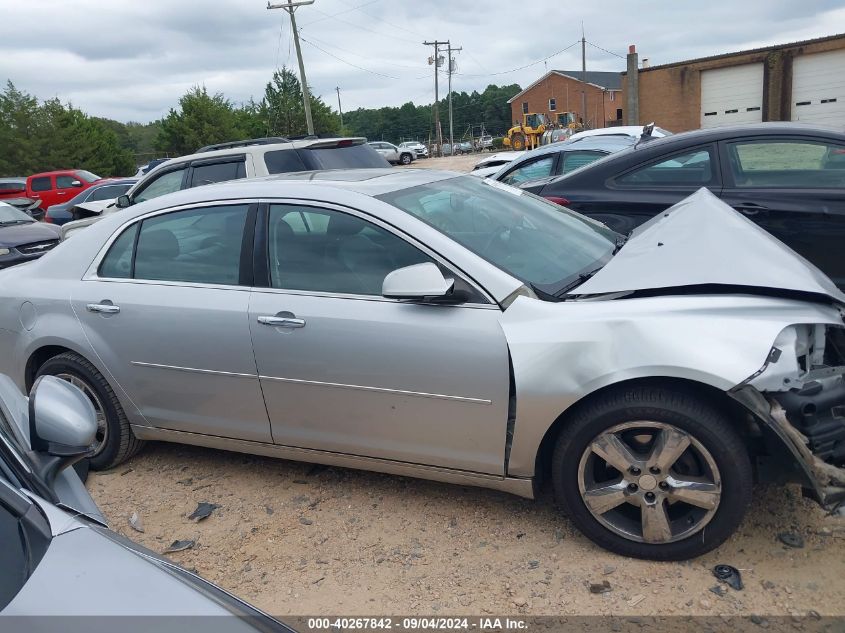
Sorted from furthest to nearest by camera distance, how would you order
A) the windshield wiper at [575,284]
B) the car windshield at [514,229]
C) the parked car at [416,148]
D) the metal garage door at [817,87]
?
1. the parked car at [416,148]
2. the metal garage door at [817,87]
3. the car windshield at [514,229]
4. the windshield wiper at [575,284]

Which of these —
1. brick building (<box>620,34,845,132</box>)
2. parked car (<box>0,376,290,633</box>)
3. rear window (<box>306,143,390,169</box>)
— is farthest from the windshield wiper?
→ brick building (<box>620,34,845,132</box>)

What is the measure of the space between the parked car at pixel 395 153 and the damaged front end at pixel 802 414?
137ft

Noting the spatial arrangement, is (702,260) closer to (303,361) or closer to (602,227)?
(602,227)

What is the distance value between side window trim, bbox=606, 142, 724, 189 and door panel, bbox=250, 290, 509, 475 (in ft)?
10.2

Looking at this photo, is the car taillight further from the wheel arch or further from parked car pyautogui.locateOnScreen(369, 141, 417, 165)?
parked car pyautogui.locateOnScreen(369, 141, 417, 165)

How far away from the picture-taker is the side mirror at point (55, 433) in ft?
6.25

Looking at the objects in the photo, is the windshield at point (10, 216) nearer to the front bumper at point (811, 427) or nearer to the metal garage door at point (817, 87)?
the front bumper at point (811, 427)

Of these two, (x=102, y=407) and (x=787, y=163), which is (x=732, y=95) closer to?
(x=787, y=163)

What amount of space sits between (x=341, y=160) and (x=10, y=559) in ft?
21.9

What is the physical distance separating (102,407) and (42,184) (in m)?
21.0

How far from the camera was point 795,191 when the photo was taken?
4.89 m

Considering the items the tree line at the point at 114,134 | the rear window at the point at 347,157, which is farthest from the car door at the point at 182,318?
the tree line at the point at 114,134

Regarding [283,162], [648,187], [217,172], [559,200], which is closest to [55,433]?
[559,200]

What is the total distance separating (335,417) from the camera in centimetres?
321
